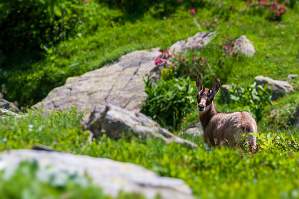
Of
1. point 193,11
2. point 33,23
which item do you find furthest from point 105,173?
point 33,23

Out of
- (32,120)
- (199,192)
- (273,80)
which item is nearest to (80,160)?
(199,192)

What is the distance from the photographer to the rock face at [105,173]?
680 centimetres

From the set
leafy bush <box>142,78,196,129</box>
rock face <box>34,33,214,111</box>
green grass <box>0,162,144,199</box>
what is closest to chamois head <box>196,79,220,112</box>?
leafy bush <box>142,78,196,129</box>

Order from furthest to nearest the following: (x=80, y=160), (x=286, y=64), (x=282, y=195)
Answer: (x=286, y=64), (x=80, y=160), (x=282, y=195)

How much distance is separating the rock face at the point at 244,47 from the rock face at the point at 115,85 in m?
0.97

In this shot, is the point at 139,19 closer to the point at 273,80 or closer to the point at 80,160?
the point at 273,80

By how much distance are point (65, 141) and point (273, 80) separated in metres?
11.4

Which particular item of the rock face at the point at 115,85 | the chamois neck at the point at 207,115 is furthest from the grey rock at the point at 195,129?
the chamois neck at the point at 207,115

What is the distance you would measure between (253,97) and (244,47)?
3.34 m

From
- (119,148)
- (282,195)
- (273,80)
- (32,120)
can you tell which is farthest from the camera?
(273,80)

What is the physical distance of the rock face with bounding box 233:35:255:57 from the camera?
866 inches

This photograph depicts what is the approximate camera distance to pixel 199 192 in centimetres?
777

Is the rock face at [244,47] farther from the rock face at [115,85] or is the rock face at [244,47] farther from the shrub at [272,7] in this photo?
the shrub at [272,7]

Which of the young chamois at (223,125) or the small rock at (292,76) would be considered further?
the small rock at (292,76)
